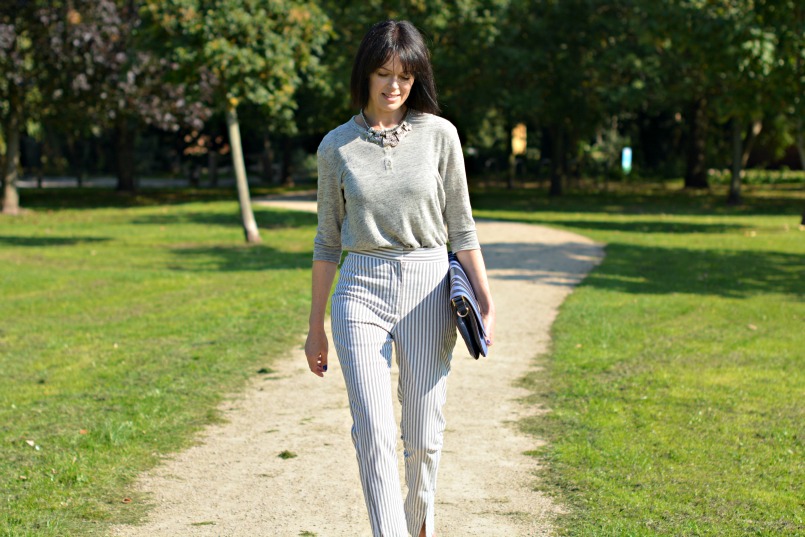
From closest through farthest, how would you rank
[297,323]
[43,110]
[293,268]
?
[297,323], [293,268], [43,110]

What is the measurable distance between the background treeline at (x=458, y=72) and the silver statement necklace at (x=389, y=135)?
34.2 feet

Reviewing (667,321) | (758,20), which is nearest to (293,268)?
(667,321)

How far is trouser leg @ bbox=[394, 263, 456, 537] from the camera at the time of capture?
348cm

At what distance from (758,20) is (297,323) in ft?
43.4

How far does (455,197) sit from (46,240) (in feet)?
57.4

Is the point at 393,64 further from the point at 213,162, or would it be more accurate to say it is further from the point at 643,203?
the point at 213,162

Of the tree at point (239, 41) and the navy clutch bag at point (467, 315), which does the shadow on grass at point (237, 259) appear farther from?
the navy clutch bag at point (467, 315)

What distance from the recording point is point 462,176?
3.52 metres

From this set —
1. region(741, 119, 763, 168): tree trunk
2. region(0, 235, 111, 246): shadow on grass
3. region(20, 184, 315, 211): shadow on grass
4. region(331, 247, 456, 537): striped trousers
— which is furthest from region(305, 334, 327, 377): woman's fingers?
region(741, 119, 763, 168): tree trunk

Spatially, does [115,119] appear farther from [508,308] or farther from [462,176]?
[462,176]

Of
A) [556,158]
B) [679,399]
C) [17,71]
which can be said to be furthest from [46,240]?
[556,158]

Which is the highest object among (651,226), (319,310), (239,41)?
(239,41)

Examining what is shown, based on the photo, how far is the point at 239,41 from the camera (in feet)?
53.6

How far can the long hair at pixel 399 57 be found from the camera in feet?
11.2
